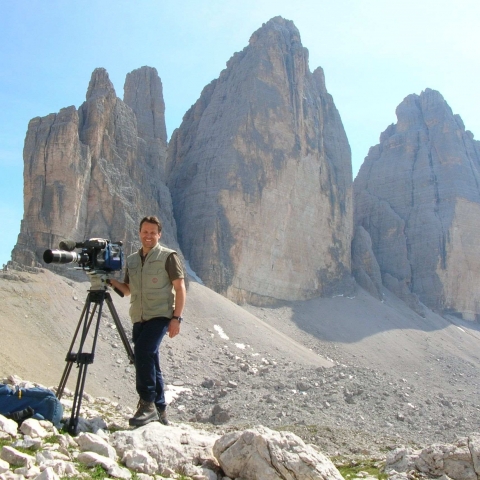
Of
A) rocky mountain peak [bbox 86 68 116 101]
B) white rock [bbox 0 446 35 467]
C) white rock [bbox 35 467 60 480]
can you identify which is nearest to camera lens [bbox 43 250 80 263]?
white rock [bbox 0 446 35 467]

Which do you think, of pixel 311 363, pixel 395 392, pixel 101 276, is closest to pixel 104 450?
pixel 101 276

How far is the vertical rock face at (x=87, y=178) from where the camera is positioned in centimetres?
3197

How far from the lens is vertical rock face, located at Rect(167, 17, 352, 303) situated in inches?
1784

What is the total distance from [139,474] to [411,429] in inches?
623

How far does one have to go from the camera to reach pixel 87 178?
34531 mm

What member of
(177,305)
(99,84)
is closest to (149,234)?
(177,305)

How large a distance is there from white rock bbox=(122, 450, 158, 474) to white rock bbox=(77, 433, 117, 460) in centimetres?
14

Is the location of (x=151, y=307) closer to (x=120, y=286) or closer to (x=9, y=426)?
(x=120, y=286)

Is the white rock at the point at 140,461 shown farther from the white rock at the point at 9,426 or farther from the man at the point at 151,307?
the white rock at the point at 9,426

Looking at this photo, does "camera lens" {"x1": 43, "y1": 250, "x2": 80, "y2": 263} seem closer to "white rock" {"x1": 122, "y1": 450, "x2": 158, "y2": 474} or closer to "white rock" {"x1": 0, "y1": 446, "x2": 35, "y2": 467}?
"white rock" {"x1": 0, "y1": 446, "x2": 35, "y2": 467}

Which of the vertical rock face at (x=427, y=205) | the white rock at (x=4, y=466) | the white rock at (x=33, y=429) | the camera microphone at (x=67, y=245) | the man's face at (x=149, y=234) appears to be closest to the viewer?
the white rock at (x=4, y=466)

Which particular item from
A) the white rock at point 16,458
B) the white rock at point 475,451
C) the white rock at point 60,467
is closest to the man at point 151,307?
the white rock at point 60,467

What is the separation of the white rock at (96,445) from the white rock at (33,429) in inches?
14.4

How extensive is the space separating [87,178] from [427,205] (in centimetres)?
4625
